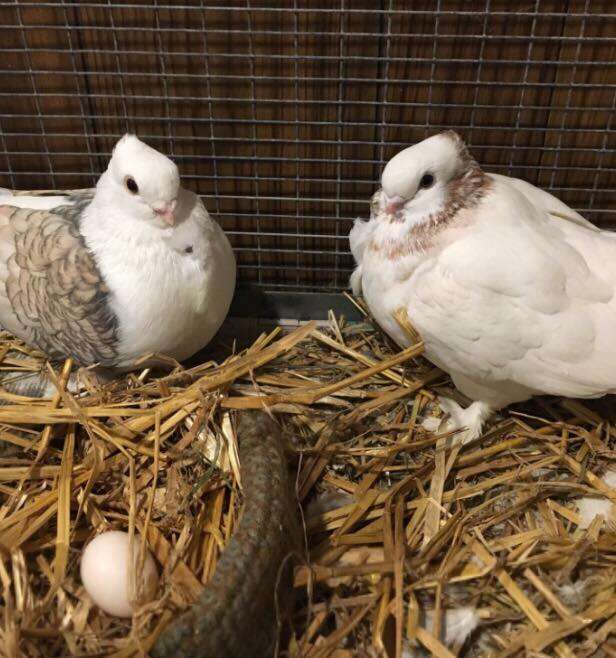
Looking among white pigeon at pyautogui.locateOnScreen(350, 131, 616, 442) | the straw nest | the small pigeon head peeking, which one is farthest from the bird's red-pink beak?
white pigeon at pyautogui.locateOnScreen(350, 131, 616, 442)

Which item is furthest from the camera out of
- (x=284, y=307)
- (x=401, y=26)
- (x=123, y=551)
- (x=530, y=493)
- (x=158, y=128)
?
(x=284, y=307)

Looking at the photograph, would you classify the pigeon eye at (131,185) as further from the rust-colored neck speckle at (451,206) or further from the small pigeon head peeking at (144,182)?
the rust-colored neck speckle at (451,206)

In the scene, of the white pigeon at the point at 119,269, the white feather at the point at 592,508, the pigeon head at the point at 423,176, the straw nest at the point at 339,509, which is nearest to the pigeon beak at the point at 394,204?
the pigeon head at the point at 423,176

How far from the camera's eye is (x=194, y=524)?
59.9 inches

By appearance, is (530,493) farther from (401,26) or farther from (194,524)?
(401,26)

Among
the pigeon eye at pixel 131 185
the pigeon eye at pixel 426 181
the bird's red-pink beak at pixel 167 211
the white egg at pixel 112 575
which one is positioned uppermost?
the pigeon eye at pixel 426 181

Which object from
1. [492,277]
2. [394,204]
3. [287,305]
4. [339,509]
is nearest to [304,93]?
[394,204]

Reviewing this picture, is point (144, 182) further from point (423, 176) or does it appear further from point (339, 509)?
point (339, 509)

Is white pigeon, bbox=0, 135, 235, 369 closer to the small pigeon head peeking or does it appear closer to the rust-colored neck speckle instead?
the small pigeon head peeking

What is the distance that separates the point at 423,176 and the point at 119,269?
0.82 m

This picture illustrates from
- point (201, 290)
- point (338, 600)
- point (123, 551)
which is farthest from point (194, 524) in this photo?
point (201, 290)

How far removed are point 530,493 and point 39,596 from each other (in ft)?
4.00

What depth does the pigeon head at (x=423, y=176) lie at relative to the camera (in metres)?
1.56

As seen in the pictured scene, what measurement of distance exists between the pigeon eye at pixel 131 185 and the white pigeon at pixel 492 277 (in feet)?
2.04
